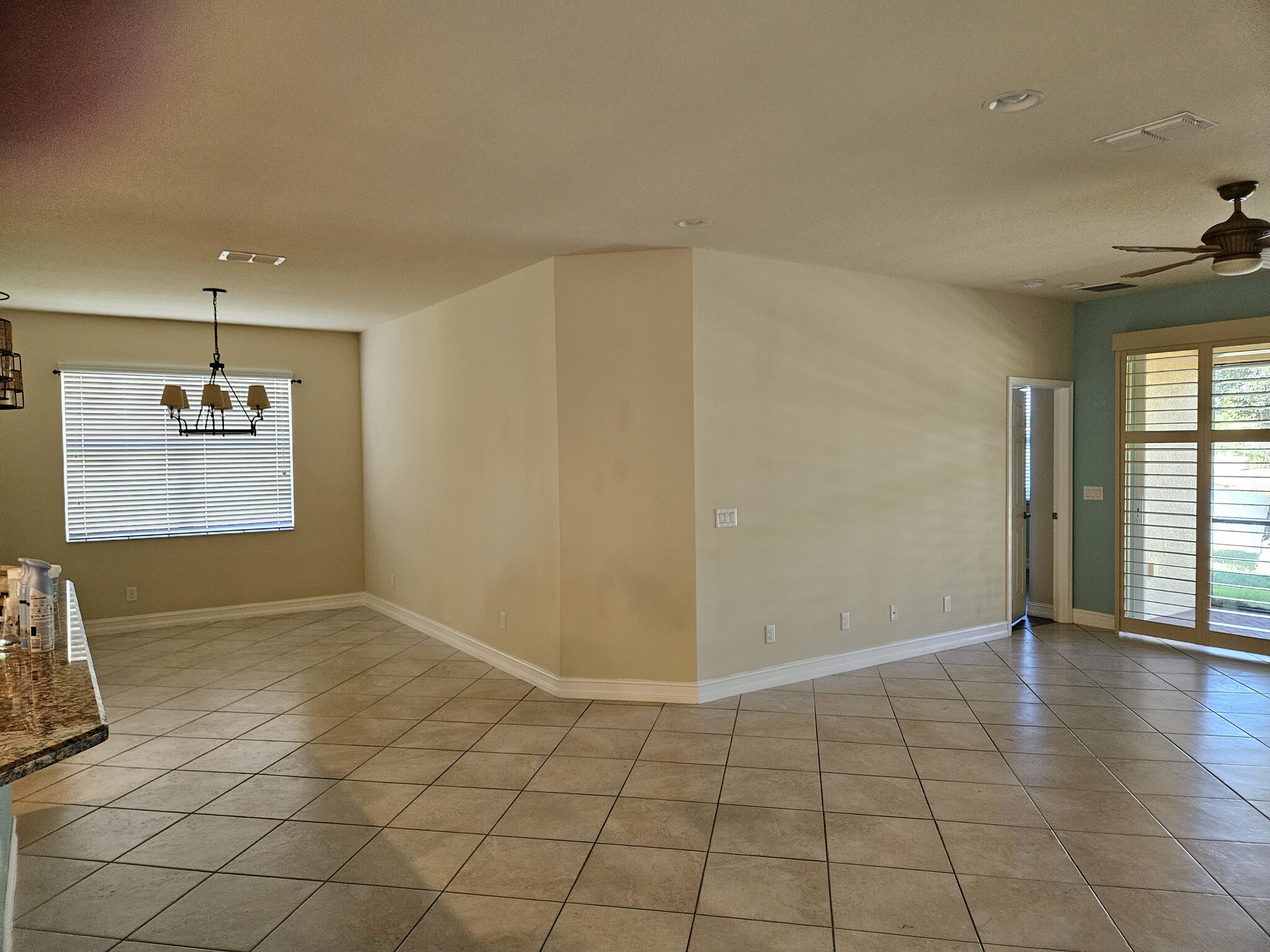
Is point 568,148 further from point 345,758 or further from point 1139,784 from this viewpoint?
point 1139,784

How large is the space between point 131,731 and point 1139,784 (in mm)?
5270

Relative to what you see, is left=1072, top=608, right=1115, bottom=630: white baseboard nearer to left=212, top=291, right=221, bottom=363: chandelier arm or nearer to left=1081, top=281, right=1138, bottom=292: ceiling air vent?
left=1081, top=281, right=1138, bottom=292: ceiling air vent

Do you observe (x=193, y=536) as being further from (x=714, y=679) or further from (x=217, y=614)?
(x=714, y=679)

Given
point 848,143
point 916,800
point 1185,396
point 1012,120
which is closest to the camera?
point 1012,120

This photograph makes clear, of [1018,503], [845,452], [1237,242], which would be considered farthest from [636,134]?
[1018,503]

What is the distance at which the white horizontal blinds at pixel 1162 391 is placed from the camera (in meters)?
5.96

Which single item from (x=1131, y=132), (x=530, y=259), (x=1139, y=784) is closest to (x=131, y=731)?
(x=530, y=259)

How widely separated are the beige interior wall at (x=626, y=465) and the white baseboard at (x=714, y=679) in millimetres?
69

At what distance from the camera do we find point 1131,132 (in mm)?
2959

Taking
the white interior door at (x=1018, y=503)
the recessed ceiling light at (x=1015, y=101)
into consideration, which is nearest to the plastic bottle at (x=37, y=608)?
the recessed ceiling light at (x=1015, y=101)

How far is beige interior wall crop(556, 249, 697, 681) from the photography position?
187 inches

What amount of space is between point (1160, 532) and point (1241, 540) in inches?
22.2

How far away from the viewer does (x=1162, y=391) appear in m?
6.15

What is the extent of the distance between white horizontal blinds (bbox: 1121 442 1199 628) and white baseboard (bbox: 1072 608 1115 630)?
230mm
